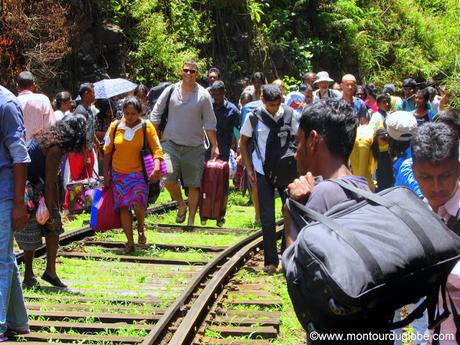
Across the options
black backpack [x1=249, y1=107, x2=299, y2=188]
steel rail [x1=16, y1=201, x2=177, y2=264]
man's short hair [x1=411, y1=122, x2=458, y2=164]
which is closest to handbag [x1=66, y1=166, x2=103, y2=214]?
steel rail [x1=16, y1=201, x2=177, y2=264]

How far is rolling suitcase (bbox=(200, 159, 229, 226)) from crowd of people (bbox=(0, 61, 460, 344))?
124 mm

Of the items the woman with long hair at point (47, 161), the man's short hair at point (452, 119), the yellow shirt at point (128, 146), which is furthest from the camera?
the yellow shirt at point (128, 146)

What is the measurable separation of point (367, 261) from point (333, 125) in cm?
92

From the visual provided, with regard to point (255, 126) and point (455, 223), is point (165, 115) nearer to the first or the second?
point (255, 126)

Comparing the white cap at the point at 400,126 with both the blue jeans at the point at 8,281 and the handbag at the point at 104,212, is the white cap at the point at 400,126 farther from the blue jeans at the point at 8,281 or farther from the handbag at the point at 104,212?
the handbag at the point at 104,212

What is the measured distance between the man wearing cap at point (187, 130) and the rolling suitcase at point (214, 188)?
0.10m

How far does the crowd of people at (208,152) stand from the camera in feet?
10.7

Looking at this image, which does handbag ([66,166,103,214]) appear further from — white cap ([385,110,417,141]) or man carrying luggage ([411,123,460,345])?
man carrying luggage ([411,123,460,345])

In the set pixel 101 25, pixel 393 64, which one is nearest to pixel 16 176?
pixel 101 25

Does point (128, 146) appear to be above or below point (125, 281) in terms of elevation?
above

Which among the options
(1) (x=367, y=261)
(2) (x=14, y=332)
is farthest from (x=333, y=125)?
(2) (x=14, y=332)

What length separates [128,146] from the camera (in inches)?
361

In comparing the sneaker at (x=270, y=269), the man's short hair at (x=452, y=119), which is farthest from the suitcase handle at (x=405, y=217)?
the sneaker at (x=270, y=269)

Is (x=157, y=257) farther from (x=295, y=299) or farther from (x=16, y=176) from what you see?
(x=295, y=299)
